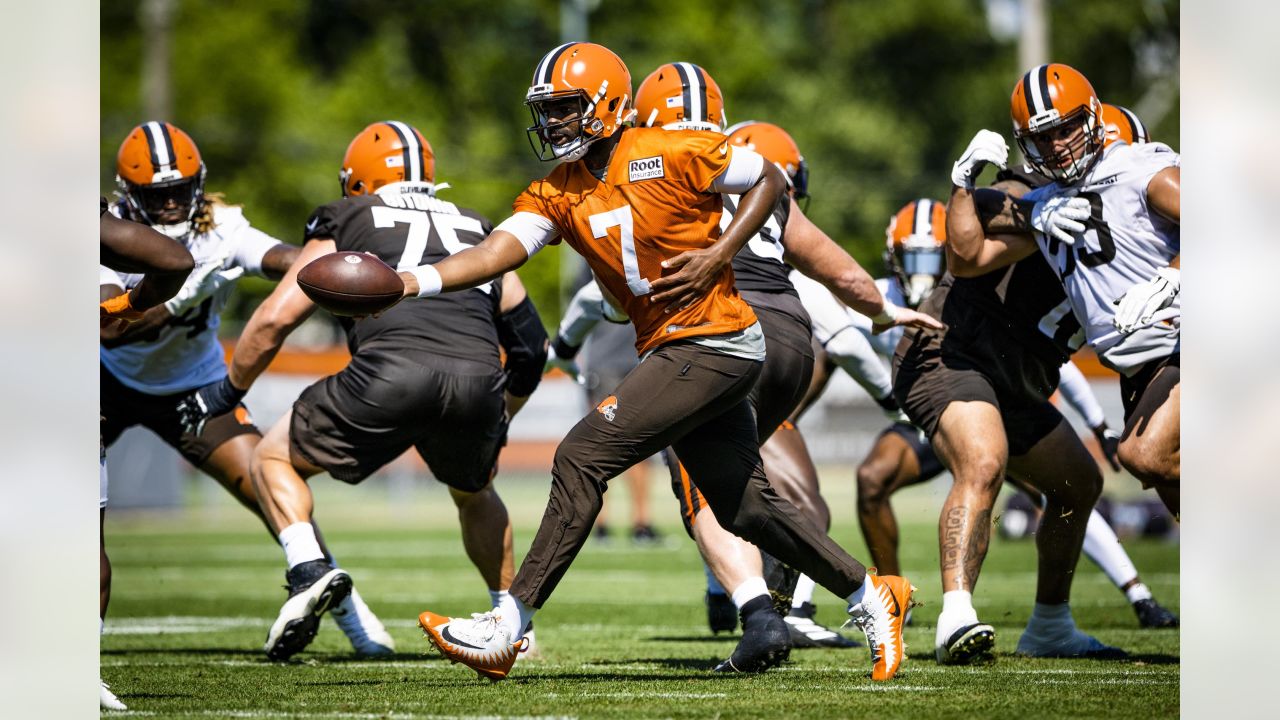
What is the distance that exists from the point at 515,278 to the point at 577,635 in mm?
1703

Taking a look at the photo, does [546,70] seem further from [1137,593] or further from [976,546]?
[1137,593]

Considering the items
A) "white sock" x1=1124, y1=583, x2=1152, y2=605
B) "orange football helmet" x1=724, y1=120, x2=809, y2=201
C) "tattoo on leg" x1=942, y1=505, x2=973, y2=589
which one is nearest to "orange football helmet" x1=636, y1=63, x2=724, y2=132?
"orange football helmet" x1=724, y1=120, x2=809, y2=201

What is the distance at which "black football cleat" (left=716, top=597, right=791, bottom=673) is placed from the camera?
16.9ft

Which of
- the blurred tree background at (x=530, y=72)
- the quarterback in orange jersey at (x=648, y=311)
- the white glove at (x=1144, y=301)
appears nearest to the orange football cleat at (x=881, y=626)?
the quarterback in orange jersey at (x=648, y=311)

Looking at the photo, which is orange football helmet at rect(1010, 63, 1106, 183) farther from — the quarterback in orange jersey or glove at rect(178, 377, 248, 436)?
glove at rect(178, 377, 248, 436)

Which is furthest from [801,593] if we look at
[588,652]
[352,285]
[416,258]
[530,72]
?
[530,72]

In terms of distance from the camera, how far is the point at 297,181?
28797 millimetres

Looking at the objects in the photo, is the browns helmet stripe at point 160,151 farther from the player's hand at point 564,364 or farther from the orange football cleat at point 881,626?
the orange football cleat at point 881,626

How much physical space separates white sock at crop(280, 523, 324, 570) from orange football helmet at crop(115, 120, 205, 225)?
5.38 feet

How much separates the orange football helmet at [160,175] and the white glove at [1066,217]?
355 cm

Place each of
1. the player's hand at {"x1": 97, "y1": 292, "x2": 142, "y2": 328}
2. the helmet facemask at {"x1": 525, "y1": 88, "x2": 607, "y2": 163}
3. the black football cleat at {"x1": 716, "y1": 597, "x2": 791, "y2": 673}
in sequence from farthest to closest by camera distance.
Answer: the black football cleat at {"x1": 716, "y1": 597, "x2": 791, "y2": 673} < the player's hand at {"x1": 97, "y1": 292, "x2": 142, "y2": 328} < the helmet facemask at {"x1": 525, "y1": 88, "x2": 607, "y2": 163}

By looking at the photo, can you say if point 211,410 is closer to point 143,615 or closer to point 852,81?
point 143,615

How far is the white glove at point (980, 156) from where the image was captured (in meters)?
5.51
